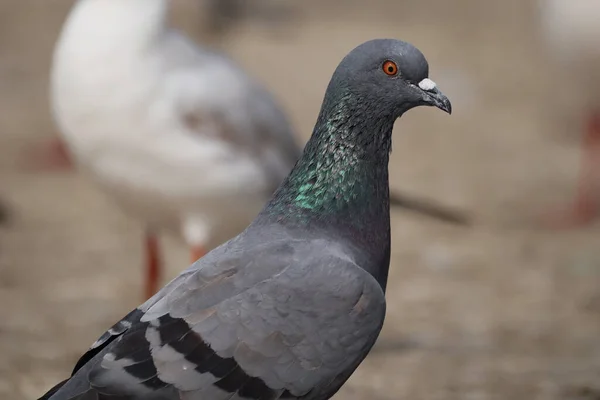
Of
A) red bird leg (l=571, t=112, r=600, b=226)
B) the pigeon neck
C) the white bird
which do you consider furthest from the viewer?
red bird leg (l=571, t=112, r=600, b=226)

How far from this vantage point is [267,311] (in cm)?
347

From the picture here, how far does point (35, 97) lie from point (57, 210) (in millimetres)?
2590

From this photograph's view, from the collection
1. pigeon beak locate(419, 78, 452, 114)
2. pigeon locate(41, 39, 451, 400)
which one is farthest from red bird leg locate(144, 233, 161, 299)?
pigeon beak locate(419, 78, 452, 114)

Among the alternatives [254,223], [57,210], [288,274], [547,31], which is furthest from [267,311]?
[547,31]

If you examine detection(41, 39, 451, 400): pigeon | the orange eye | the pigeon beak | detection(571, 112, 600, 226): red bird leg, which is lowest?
detection(41, 39, 451, 400): pigeon

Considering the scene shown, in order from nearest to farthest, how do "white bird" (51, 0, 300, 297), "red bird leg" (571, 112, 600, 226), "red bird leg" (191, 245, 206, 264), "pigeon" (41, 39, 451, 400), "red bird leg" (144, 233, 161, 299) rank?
"pigeon" (41, 39, 451, 400) → "white bird" (51, 0, 300, 297) → "red bird leg" (191, 245, 206, 264) → "red bird leg" (144, 233, 161, 299) → "red bird leg" (571, 112, 600, 226)

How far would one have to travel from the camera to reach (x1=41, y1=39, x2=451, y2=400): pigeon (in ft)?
11.2

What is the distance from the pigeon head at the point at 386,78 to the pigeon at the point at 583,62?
167 inches

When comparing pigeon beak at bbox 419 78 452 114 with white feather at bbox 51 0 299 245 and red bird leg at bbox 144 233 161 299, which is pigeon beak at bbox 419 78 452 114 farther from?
red bird leg at bbox 144 233 161 299

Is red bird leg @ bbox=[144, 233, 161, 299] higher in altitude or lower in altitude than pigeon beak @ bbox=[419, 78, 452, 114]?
lower

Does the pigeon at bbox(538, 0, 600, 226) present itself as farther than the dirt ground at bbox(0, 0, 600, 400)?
Yes

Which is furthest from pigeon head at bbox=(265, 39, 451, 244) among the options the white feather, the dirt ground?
the white feather

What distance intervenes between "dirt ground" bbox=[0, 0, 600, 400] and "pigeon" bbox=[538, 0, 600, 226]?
23 centimetres

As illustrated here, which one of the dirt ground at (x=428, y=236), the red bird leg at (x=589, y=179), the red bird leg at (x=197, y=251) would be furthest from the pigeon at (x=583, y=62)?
the red bird leg at (x=197, y=251)
